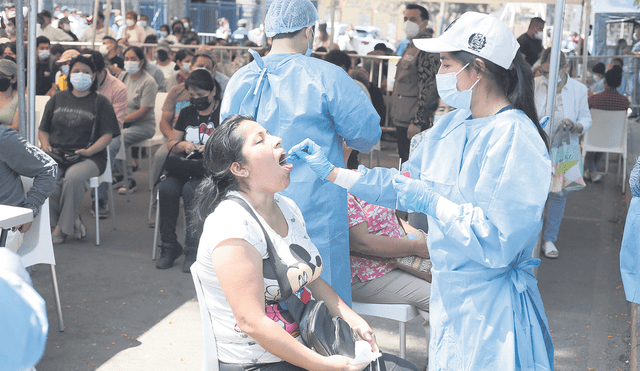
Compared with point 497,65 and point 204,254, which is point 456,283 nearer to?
point 497,65

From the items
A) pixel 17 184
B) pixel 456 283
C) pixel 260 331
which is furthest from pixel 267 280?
pixel 17 184

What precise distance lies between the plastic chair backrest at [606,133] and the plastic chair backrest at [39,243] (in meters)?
6.03

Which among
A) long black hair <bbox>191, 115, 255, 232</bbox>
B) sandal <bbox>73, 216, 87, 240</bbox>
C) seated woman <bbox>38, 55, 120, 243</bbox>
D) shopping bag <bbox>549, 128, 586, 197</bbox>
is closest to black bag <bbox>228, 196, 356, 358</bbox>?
long black hair <bbox>191, 115, 255, 232</bbox>

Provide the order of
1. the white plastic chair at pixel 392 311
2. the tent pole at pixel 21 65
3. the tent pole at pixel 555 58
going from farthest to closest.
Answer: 1. the tent pole at pixel 21 65
2. the tent pole at pixel 555 58
3. the white plastic chair at pixel 392 311

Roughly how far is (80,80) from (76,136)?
18.1 inches

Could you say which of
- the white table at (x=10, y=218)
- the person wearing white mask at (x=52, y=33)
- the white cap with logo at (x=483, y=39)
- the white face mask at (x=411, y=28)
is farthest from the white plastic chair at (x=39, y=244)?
the person wearing white mask at (x=52, y=33)

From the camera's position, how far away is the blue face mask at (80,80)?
5.10m

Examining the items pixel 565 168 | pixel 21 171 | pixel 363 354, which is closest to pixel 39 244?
pixel 21 171

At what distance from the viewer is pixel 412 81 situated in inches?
236

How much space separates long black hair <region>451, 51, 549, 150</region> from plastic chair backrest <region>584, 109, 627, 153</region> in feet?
19.7

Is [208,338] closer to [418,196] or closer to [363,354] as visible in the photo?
[363,354]

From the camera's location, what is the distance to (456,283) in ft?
5.72

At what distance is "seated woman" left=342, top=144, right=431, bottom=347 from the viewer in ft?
8.75

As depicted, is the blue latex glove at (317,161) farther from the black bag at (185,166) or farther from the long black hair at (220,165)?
the black bag at (185,166)
